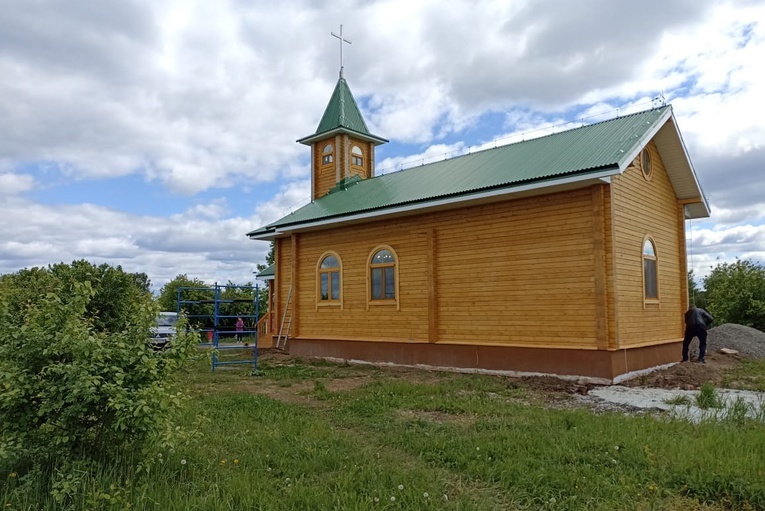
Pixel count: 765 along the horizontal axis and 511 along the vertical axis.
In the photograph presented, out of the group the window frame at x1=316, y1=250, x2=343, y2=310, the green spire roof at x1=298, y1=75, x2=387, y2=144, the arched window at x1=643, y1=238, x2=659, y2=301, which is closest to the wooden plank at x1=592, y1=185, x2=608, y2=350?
the arched window at x1=643, y1=238, x2=659, y2=301

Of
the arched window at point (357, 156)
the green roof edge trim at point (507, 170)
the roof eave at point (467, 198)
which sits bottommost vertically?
the roof eave at point (467, 198)

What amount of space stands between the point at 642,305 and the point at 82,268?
11643 millimetres

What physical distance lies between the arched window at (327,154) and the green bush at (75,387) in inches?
609

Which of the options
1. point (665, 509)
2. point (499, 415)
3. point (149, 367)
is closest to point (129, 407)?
point (149, 367)

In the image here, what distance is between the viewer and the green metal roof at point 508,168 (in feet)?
35.1

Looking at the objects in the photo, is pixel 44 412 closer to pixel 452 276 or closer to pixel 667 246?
pixel 452 276

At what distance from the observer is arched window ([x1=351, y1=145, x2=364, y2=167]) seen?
19797 millimetres

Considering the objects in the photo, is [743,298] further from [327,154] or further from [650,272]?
[327,154]

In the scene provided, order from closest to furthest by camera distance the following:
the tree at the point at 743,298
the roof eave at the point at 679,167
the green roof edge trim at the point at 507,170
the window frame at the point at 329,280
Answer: the green roof edge trim at the point at 507,170
the roof eave at the point at 679,167
the window frame at the point at 329,280
the tree at the point at 743,298

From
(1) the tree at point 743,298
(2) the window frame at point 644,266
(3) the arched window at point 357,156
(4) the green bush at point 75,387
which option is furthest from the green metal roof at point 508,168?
(1) the tree at point 743,298

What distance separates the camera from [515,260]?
11.6 meters

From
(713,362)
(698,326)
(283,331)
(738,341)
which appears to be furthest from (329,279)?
(738,341)

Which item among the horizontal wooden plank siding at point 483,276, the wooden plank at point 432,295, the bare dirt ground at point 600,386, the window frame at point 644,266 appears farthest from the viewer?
the wooden plank at point 432,295

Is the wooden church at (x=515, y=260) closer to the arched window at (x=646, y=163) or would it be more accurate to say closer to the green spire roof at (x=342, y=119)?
the arched window at (x=646, y=163)
